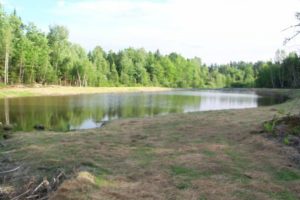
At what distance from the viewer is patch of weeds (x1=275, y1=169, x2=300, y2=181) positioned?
714 centimetres

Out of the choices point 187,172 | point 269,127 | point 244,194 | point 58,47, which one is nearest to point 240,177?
point 244,194

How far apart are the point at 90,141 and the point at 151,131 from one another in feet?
10.6

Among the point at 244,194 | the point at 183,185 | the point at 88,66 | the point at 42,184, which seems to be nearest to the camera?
the point at 244,194

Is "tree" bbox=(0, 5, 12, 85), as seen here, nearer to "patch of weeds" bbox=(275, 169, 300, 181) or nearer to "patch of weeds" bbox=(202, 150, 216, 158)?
"patch of weeds" bbox=(202, 150, 216, 158)

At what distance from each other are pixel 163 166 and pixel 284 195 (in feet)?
9.04

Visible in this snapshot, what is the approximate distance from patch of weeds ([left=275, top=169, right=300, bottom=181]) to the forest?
14873 mm

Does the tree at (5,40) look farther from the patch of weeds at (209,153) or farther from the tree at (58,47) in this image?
the patch of weeds at (209,153)

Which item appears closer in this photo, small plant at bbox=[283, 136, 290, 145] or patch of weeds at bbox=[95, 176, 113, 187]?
patch of weeds at bbox=[95, 176, 113, 187]

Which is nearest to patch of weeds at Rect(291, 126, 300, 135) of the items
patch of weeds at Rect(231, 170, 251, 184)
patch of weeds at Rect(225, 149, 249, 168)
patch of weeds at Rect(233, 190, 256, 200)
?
patch of weeds at Rect(225, 149, 249, 168)

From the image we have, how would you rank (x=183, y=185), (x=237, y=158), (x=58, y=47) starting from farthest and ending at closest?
(x=58, y=47) < (x=237, y=158) < (x=183, y=185)

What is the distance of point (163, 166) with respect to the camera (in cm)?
774

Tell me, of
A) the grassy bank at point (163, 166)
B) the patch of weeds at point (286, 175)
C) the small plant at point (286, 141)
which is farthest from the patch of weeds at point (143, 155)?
the small plant at point (286, 141)

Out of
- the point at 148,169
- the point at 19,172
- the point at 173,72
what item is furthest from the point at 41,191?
the point at 173,72

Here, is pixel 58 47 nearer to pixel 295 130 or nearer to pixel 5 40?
pixel 5 40
